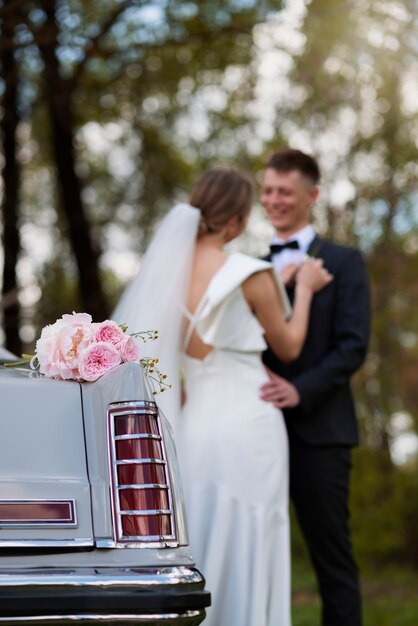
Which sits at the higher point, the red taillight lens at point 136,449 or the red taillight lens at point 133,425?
the red taillight lens at point 133,425

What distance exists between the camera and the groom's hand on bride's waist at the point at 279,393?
466 cm

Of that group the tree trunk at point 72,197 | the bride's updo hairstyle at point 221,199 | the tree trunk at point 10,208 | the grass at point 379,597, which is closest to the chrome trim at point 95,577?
the bride's updo hairstyle at point 221,199

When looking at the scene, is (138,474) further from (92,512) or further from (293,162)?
(293,162)

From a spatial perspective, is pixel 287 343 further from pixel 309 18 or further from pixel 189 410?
pixel 309 18

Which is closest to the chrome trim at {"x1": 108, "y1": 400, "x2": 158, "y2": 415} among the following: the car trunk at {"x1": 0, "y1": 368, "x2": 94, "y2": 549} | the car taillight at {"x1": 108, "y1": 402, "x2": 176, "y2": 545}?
the car taillight at {"x1": 108, "y1": 402, "x2": 176, "y2": 545}

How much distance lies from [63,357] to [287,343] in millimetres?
1788

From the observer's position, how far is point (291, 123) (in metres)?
11.2

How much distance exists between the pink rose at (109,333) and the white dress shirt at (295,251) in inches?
82.5

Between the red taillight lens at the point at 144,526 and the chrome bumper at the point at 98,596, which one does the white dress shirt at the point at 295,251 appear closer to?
the red taillight lens at the point at 144,526

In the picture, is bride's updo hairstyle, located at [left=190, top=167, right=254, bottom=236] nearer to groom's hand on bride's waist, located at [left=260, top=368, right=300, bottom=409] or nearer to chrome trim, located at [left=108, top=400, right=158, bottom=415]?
groom's hand on bride's waist, located at [left=260, top=368, right=300, bottom=409]

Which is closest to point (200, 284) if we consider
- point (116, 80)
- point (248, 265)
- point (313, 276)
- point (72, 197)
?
point (248, 265)

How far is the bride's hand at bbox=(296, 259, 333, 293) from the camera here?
4.94 metres

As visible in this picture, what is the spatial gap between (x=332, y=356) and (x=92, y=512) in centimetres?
244

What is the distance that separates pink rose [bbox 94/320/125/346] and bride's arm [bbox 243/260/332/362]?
1424mm
